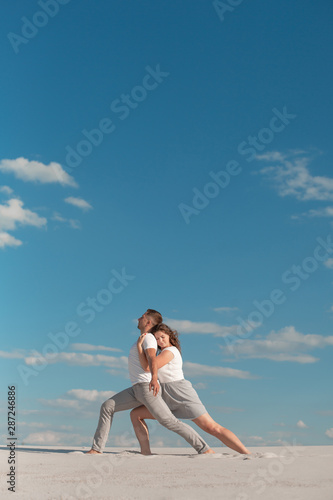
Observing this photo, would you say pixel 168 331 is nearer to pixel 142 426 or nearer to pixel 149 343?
pixel 149 343

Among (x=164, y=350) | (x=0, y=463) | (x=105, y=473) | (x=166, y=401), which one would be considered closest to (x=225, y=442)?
(x=166, y=401)

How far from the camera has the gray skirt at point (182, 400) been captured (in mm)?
6980

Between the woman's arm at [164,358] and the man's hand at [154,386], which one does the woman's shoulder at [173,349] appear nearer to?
the woman's arm at [164,358]

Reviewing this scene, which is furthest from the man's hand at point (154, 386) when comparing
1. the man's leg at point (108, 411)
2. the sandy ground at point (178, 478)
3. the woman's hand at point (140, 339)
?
the sandy ground at point (178, 478)

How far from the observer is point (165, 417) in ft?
22.3

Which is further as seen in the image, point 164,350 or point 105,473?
point 164,350

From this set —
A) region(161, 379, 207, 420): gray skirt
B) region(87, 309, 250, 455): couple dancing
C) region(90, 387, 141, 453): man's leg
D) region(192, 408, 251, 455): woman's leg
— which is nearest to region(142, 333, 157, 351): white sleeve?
region(87, 309, 250, 455): couple dancing

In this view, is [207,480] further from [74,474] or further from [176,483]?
[74,474]

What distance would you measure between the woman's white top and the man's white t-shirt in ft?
0.79

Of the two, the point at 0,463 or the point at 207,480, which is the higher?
the point at 0,463

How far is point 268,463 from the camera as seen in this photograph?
5160 millimetres

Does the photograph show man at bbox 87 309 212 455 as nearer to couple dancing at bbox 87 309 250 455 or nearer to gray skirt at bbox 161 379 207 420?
couple dancing at bbox 87 309 250 455

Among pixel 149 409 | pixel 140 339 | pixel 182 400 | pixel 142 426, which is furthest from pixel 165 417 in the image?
pixel 140 339

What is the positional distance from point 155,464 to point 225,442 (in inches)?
61.1
